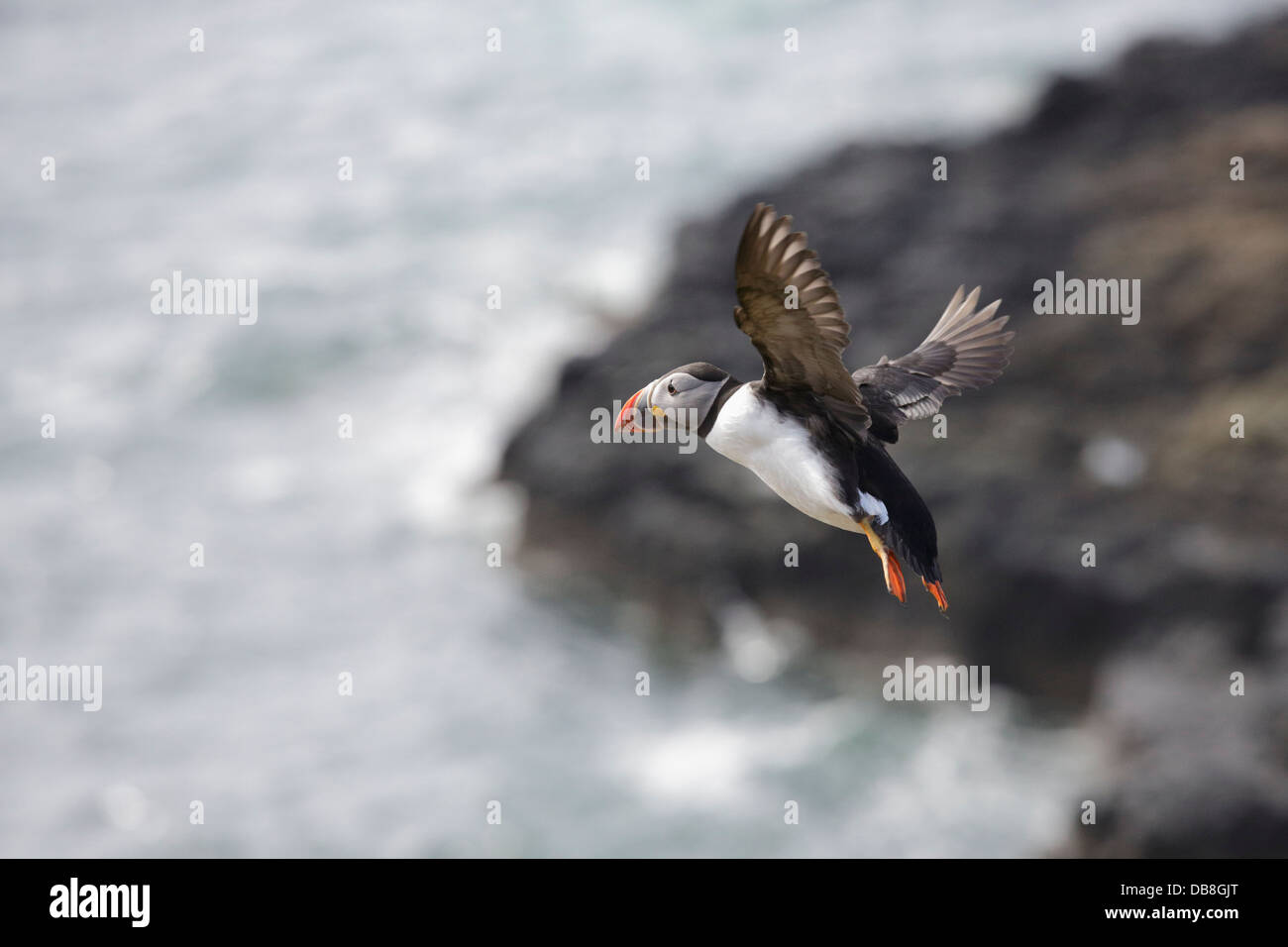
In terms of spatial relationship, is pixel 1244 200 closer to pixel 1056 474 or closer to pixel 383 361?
pixel 1056 474

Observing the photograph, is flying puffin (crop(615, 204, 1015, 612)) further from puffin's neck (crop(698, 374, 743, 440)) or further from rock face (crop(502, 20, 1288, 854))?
rock face (crop(502, 20, 1288, 854))

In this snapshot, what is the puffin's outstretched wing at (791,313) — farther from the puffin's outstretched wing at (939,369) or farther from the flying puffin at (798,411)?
the puffin's outstretched wing at (939,369)

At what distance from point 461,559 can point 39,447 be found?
38.7 ft

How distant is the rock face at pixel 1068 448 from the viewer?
19047 millimetres

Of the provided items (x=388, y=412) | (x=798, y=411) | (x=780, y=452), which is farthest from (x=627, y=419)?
(x=388, y=412)

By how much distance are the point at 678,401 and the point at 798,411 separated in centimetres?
54

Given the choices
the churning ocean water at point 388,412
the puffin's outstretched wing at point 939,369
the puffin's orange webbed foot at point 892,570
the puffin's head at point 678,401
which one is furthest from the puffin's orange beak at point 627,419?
the churning ocean water at point 388,412

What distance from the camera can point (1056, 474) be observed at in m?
21.3

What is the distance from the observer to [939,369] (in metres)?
6.16

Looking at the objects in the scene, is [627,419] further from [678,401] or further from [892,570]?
[892,570]

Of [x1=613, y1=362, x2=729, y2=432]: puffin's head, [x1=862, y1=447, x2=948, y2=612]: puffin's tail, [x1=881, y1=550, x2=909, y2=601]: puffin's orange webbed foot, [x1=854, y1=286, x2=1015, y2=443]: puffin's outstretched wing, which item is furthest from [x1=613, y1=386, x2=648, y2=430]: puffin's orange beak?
[x1=854, y1=286, x2=1015, y2=443]: puffin's outstretched wing

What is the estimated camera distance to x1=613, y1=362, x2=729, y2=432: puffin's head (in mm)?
4586

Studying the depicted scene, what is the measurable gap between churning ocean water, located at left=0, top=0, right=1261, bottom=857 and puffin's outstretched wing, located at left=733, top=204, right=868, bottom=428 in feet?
56.1

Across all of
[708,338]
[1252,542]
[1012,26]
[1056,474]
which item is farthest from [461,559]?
[1012,26]
